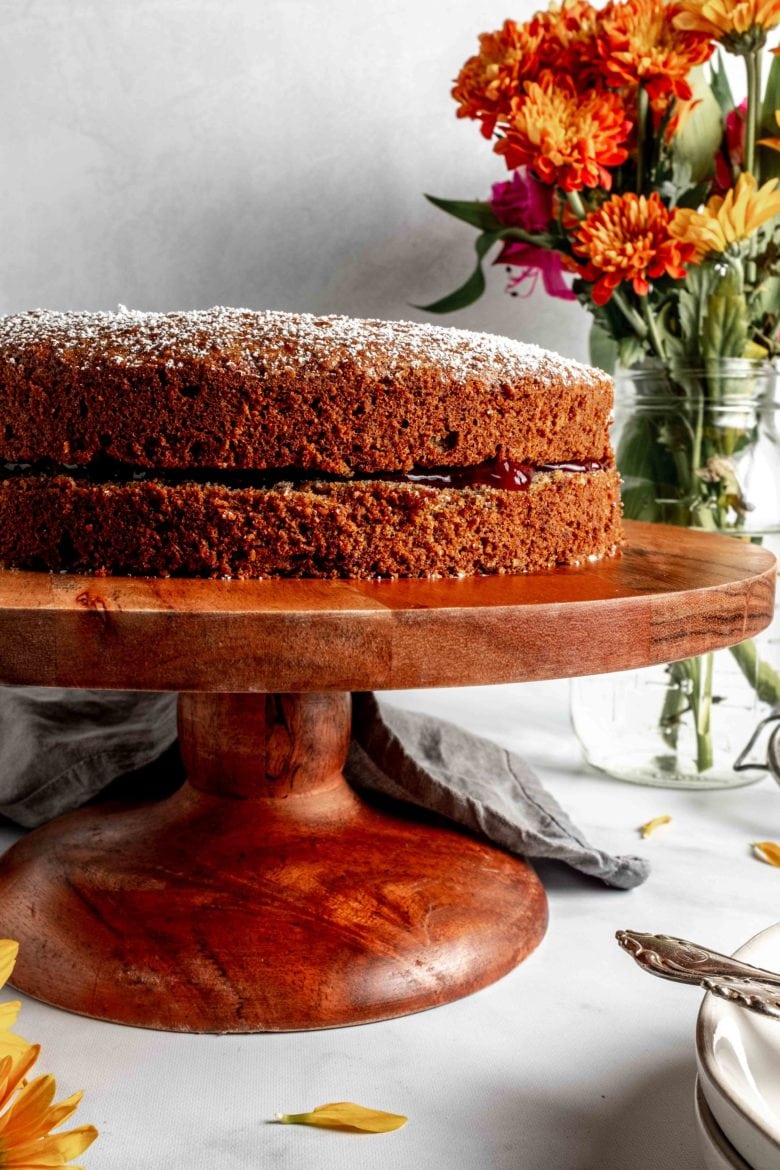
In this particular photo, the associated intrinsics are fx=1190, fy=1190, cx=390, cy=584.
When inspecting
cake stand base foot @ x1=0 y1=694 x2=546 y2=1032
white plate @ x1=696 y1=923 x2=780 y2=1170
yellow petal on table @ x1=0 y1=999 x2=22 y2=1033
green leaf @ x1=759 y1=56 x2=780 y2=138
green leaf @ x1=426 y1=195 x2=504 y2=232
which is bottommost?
cake stand base foot @ x1=0 y1=694 x2=546 y2=1032

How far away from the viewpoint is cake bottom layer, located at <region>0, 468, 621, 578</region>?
0.80 m

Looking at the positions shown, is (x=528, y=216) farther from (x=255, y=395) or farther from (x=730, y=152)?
(x=255, y=395)

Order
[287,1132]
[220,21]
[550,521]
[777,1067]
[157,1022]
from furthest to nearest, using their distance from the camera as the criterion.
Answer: [220,21], [550,521], [157,1022], [287,1132], [777,1067]

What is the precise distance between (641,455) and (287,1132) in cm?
85

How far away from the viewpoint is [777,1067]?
1.77 feet

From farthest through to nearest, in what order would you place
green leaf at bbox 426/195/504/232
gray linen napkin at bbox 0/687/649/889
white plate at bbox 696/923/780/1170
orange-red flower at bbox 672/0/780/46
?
green leaf at bbox 426/195/504/232 → orange-red flower at bbox 672/0/780/46 → gray linen napkin at bbox 0/687/649/889 → white plate at bbox 696/923/780/1170

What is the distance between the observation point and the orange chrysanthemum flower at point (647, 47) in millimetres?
1134

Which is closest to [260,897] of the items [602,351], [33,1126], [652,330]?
[33,1126]

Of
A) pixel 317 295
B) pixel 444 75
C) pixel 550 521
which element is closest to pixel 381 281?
pixel 317 295

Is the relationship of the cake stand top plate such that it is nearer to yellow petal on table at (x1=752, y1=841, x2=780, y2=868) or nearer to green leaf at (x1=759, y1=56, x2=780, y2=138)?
yellow petal on table at (x1=752, y1=841, x2=780, y2=868)

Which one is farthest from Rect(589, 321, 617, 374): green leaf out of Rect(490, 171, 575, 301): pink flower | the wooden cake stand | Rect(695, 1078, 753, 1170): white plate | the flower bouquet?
Rect(695, 1078, 753, 1170): white plate

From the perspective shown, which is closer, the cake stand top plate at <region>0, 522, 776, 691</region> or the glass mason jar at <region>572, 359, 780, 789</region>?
the cake stand top plate at <region>0, 522, 776, 691</region>

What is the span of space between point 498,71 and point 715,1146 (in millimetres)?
1016

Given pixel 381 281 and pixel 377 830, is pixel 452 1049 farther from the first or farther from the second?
pixel 381 281
